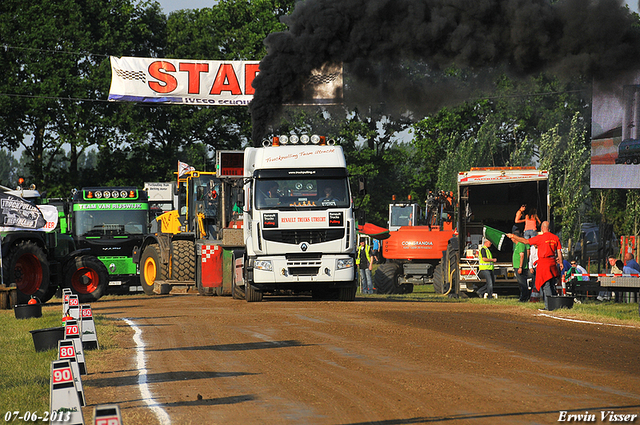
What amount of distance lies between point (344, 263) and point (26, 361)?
9779 millimetres

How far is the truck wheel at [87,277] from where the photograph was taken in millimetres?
21875

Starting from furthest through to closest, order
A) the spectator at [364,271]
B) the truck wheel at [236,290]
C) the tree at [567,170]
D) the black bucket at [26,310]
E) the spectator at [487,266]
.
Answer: the tree at [567,170] → the spectator at [364,271] → the spectator at [487,266] → the truck wheel at [236,290] → the black bucket at [26,310]

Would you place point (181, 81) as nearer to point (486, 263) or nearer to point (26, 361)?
point (486, 263)

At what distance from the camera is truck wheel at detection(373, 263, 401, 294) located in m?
28.7

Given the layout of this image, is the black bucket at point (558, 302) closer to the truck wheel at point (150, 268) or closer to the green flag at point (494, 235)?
the green flag at point (494, 235)

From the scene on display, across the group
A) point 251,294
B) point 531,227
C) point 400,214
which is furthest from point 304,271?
point 400,214

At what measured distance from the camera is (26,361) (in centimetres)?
1088

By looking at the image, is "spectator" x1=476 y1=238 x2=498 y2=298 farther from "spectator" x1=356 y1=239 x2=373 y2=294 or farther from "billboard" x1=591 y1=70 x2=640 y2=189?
"billboard" x1=591 y1=70 x2=640 y2=189

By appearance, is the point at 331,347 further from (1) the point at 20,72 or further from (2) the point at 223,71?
(1) the point at 20,72

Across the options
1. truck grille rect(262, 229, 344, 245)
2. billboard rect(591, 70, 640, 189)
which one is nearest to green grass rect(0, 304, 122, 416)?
truck grille rect(262, 229, 344, 245)

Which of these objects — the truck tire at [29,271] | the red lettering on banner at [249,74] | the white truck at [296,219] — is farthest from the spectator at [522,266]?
the red lettering on banner at [249,74]

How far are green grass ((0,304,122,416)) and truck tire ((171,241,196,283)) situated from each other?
6425mm

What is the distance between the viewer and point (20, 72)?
46750 mm

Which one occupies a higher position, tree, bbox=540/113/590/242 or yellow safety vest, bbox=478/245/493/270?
tree, bbox=540/113/590/242
